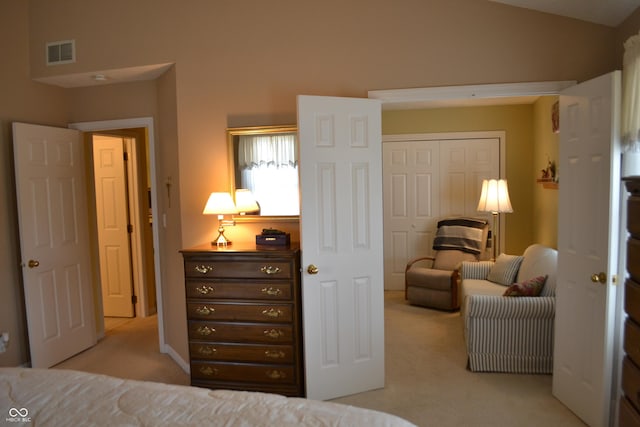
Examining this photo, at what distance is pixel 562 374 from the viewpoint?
9.70ft

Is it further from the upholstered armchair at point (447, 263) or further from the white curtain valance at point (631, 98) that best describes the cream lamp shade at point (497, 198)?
the white curtain valance at point (631, 98)

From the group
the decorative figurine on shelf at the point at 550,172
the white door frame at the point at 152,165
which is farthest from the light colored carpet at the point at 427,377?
the decorative figurine on shelf at the point at 550,172

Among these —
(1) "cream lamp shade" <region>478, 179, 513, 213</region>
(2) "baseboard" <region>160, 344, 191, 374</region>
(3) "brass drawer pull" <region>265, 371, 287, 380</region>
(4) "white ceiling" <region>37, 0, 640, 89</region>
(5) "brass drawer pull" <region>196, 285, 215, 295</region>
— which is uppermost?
(4) "white ceiling" <region>37, 0, 640, 89</region>

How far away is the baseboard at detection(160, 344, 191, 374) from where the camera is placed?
362 centimetres

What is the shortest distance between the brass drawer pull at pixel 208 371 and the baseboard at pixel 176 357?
1.30 ft

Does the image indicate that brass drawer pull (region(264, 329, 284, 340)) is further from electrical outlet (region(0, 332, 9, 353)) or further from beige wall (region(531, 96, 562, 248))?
beige wall (region(531, 96, 562, 248))

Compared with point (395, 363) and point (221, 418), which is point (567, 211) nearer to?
point (395, 363)

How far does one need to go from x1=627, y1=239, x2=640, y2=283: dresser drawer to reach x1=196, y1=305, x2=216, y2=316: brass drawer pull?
241cm

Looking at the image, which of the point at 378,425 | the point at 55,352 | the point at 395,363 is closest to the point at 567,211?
the point at 395,363

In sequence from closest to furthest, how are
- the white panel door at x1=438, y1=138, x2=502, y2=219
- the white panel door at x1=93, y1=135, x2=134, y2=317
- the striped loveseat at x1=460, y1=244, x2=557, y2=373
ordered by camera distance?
1. the striped loveseat at x1=460, y1=244, x2=557, y2=373
2. the white panel door at x1=93, y1=135, x2=134, y2=317
3. the white panel door at x1=438, y1=138, x2=502, y2=219

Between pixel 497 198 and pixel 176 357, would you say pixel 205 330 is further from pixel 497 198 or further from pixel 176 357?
pixel 497 198

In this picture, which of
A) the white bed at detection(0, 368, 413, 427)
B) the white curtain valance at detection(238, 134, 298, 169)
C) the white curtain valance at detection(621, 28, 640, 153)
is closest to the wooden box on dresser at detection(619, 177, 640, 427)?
the white curtain valance at detection(621, 28, 640, 153)

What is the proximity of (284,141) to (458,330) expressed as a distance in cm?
268

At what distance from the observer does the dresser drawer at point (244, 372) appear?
304 cm
